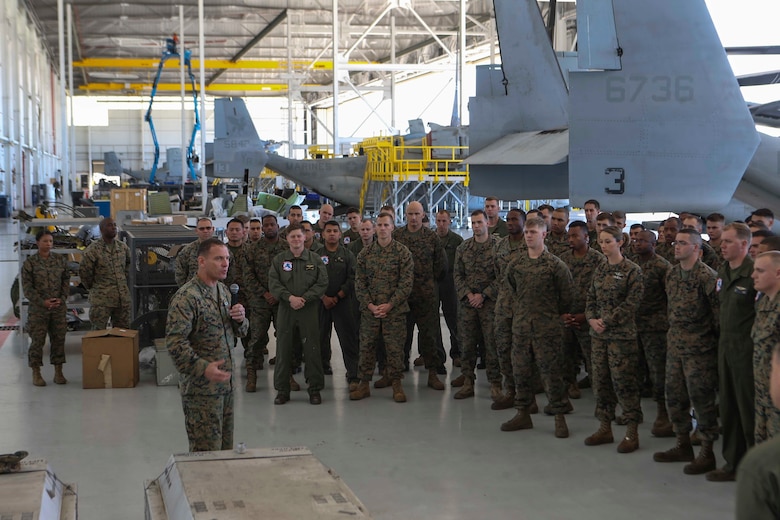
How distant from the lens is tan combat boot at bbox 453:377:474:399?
754 cm

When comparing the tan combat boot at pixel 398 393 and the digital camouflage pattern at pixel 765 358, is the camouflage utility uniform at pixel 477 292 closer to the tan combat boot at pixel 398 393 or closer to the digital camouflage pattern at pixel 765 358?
the tan combat boot at pixel 398 393

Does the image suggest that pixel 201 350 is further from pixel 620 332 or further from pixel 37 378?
pixel 37 378

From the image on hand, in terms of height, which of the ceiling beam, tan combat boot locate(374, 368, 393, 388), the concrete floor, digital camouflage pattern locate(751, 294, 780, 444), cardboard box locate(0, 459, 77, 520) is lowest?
the concrete floor

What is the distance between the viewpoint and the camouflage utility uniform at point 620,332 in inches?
229

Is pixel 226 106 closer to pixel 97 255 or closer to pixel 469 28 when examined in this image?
pixel 469 28

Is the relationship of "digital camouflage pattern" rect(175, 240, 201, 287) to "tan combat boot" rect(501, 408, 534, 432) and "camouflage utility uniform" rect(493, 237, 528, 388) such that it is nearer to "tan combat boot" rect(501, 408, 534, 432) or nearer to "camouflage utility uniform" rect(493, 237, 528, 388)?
"camouflage utility uniform" rect(493, 237, 528, 388)

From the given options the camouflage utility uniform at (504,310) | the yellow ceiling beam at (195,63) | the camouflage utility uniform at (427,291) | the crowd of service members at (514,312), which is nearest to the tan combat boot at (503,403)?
the crowd of service members at (514,312)

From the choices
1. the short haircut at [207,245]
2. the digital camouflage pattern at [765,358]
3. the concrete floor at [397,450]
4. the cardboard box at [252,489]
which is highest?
the short haircut at [207,245]

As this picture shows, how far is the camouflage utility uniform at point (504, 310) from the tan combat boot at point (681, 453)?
1557 mm

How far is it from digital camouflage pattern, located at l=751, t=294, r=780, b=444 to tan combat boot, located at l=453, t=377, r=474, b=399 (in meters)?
3.26

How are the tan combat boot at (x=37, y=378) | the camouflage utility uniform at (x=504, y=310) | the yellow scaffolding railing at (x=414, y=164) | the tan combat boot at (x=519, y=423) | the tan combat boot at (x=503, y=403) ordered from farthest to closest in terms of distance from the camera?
1. the yellow scaffolding railing at (x=414, y=164)
2. the tan combat boot at (x=37, y=378)
3. the tan combat boot at (x=503, y=403)
4. the camouflage utility uniform at (x=504, y=310)
5. the tan combat boot at (x=519, y=423)

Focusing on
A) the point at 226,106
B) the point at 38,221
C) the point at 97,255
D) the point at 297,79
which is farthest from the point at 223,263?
the point at 297,79

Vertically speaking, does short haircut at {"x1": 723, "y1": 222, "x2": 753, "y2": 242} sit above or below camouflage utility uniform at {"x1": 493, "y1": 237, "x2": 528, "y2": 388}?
above

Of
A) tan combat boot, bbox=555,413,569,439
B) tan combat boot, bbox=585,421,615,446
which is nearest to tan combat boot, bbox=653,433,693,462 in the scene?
tan combat boot, bbox=585,421,615,446
